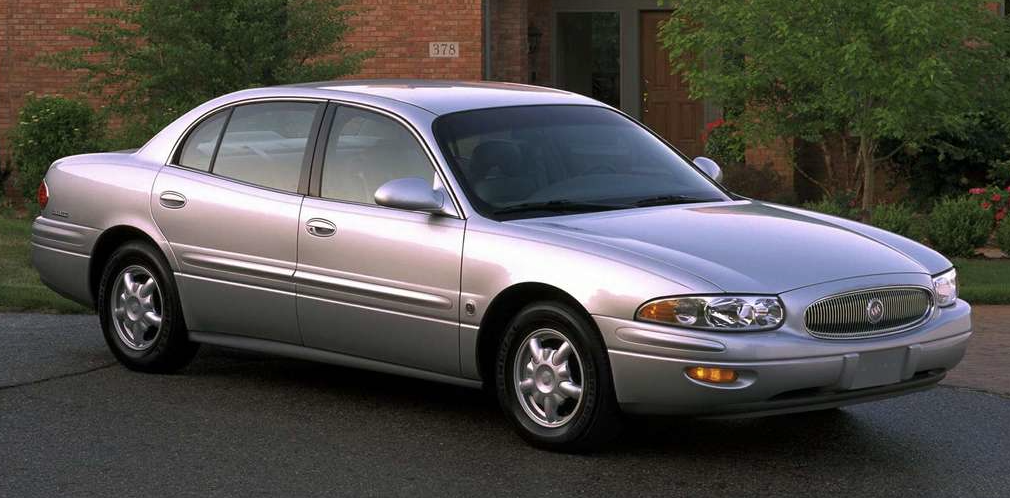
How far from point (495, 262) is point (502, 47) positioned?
51.0 feet

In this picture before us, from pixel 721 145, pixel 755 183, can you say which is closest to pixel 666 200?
pixel 755 183

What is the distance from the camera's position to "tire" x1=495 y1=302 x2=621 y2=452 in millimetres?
6375

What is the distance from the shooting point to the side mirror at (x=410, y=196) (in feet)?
22.9

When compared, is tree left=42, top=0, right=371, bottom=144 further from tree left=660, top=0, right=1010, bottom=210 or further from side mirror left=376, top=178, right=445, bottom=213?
side mirror left=376, top=178, right=445, bottom=213

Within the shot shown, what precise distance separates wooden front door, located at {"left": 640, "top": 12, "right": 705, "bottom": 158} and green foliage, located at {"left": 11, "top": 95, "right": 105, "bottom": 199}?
26.1 feet

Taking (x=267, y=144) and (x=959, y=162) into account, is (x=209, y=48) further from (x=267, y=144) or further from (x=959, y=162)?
(x=959, y=162)

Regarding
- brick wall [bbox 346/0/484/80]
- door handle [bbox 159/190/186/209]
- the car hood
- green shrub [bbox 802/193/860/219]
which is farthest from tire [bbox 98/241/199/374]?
brick wall [bbox 346/0/484/80]

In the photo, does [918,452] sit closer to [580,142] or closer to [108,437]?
[580,142]

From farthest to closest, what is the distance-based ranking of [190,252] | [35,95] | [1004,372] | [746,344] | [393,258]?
[35,95] → [1004,372] → [190,252] → [393,258] → [746,344]

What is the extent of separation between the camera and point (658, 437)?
6992 millimetres

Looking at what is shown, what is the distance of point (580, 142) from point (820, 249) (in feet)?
4.75

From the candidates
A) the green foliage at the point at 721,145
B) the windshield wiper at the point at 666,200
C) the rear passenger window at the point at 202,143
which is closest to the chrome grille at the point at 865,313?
the windshield wiper at the point at 666,200

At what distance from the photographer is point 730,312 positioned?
610 centimetres

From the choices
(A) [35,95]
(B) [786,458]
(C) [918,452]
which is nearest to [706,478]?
(B) [786,458]
